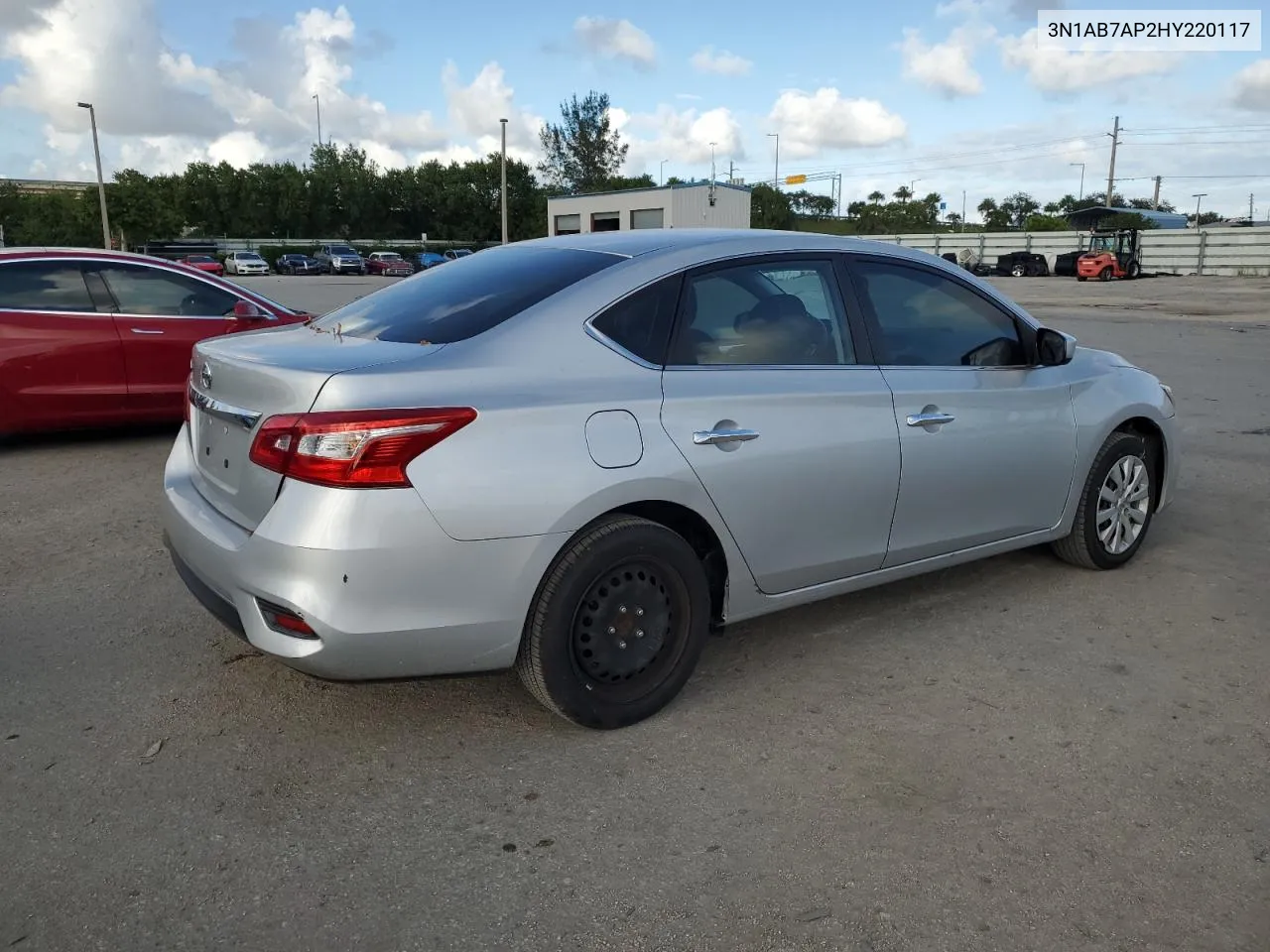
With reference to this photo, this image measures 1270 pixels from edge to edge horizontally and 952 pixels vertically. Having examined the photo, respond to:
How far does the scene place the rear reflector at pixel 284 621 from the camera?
292cm

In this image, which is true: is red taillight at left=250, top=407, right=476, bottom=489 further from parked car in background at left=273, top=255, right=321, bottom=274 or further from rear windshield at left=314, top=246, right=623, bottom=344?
parked car in background at left=273, top=255, right=321, bottom=274

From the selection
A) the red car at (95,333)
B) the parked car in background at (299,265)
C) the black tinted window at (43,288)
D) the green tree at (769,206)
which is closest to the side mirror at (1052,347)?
the red car at (95,333)

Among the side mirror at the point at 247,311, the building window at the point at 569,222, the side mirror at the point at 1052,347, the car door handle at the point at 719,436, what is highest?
the building window at the point at 569,222

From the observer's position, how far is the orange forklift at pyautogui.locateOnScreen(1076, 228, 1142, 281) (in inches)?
1775

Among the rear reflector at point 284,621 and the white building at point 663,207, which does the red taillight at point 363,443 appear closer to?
the rear reflector at point 284,621

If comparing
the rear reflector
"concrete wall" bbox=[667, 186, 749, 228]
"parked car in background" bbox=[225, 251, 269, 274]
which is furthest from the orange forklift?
the rear reflector

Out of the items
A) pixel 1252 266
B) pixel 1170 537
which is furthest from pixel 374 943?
pixel 1252 266

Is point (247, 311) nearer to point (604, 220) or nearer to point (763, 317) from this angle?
point (763, 317)

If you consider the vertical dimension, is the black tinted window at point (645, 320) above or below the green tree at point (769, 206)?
below

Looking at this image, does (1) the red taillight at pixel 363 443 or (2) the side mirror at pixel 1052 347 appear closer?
(1) the red taillight at pixel 363 443

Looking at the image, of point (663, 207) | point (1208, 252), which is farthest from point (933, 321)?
point (663, 207)

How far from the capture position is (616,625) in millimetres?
3270

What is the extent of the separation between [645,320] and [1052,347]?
203 cm

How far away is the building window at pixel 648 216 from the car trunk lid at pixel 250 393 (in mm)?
53416
